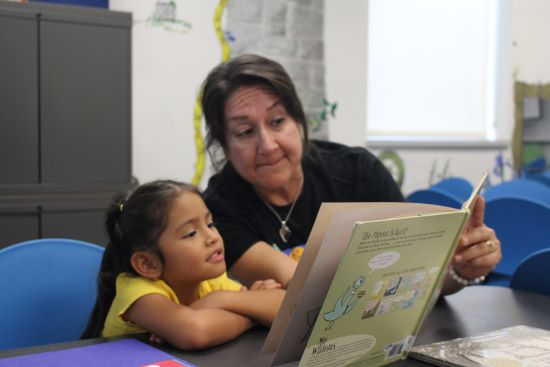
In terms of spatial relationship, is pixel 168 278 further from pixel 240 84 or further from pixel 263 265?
pixel 240 84

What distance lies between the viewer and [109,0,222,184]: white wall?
362 centimetres

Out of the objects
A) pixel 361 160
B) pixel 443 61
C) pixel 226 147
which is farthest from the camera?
pixel 443 61

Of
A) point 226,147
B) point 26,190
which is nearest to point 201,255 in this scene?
point 226,147

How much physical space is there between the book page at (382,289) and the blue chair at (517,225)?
1.42 m

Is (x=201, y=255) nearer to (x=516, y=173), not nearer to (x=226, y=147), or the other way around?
(x=226, y=147)

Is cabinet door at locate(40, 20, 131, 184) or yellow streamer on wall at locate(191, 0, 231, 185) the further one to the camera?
yellow streamer on wall at locate(191, 0, 231, 185)

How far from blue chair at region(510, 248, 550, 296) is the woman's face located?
2.00 feet

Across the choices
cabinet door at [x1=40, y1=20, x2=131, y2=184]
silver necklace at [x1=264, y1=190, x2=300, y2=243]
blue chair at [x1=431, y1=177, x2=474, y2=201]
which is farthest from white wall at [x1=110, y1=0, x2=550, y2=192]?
silver necklace at [x1=264, y1=190, x2=300, y2=243]

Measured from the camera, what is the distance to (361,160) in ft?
6.11

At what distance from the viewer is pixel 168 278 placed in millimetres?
1265

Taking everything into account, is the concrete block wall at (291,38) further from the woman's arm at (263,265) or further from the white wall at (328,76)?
the woman's arm at (263,265)

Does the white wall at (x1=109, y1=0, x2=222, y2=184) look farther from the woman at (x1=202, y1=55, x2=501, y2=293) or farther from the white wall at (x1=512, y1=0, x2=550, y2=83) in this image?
the white wall at (x1=512, y1=0, x2=550, y2=83)

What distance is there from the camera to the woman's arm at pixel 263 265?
148 centimetres

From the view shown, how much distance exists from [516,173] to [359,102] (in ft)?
6.02
